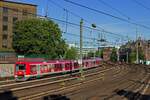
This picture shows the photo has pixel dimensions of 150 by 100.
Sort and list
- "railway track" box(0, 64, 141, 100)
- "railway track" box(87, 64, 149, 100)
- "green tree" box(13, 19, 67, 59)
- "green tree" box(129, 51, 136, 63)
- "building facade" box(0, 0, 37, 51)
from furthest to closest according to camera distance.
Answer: "green tree" box(129, 51, 136, 63)
"building facade" box(0, 0, 37, 51)
"green tree" box(13, 19, 67, 59)
"railway track" box(0, 64, 141, 100)
"railway track" box(87, 64, 149, 100)

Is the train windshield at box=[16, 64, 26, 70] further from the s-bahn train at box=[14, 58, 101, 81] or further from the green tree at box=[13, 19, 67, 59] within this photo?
the green tree at box=[13, 19, 67, 59]

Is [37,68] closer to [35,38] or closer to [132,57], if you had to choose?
[35,38]

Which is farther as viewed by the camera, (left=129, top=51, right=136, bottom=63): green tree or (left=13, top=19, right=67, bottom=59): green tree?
(left=129, top=51, right=136, bottom=63): green tree

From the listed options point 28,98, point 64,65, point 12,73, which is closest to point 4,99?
point 28,98

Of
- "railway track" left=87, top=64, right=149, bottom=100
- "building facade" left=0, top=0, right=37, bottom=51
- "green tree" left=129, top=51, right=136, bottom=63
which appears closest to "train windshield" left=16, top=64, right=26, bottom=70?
"railway track" left=87, top=64, right=149, bottom=100

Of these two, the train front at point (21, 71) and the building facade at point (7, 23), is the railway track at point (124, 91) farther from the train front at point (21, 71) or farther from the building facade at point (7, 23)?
the building facade at point (7, 23)

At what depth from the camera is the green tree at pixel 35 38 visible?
8023 centimetres

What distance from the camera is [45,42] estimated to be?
8050 cm

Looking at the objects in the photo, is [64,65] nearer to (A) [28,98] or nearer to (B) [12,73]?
(B) [12,73]

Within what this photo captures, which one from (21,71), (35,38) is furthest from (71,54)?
(21,71)

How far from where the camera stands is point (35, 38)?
81312 mm

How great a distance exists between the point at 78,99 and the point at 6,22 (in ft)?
233

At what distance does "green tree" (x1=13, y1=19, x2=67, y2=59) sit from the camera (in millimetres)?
80231

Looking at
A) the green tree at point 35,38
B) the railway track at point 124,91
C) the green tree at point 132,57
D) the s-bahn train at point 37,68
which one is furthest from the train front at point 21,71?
the green tree at point 132,57
